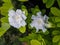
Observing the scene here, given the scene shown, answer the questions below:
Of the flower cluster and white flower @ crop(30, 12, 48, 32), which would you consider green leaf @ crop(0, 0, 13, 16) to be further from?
white flower @ crop(30, 12, 48, 32)

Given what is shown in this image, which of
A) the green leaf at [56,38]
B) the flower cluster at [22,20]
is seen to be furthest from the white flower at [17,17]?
the green leaf at [56,38]

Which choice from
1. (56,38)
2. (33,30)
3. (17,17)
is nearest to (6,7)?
(17,17)

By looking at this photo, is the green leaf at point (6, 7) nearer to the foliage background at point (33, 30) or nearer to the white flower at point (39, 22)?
the foliage background at point (33, 30)

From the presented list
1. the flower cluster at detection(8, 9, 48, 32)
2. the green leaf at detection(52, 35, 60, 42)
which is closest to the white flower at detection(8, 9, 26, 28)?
the flower cluster at detection(8, 9, 48, 32)

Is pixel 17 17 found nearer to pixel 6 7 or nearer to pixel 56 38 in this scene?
pixel 6 7

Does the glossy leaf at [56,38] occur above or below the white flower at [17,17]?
below

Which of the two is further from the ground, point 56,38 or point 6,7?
point 6,7

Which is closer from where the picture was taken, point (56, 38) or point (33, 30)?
point (56, 38)

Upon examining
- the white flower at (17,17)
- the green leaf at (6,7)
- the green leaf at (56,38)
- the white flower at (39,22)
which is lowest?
the green leaf at (56,38)

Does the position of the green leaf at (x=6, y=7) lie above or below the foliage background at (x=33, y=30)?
above

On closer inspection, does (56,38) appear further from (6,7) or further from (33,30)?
(6,7)

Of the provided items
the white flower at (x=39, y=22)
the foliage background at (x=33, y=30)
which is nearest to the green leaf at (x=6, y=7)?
the foliage background at (x=33, y=30)
